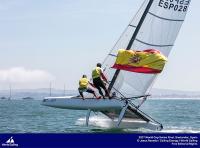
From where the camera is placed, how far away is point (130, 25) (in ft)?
79.4

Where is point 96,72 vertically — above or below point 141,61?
below

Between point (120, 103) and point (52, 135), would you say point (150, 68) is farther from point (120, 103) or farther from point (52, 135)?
point (52, 135)

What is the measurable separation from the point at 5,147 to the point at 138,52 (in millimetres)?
12183

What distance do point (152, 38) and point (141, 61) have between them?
1.54 metres

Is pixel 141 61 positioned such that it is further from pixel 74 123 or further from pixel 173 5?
pixel 74 123

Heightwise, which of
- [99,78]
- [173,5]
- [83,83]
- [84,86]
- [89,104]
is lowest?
[89,104]

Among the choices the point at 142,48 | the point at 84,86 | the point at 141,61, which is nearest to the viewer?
the point at 84,86

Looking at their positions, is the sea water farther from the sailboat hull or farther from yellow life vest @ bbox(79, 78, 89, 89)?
yellow life vest @ bbox(79, 78, 89, 89)

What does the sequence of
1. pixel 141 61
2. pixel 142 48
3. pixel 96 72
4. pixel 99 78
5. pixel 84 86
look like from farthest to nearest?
pixel 142 48, pixel 141 61, pixel 84 86, pixel 99 78, pixel 96 72

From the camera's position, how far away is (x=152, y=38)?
2356cm

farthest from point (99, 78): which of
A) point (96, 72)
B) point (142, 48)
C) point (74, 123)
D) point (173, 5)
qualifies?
point (74, 123)

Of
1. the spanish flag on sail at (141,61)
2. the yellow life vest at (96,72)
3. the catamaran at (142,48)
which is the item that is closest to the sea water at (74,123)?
the catamaran at (142,48)

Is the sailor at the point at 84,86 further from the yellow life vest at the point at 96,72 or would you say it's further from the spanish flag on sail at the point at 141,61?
the spanish flag on sail at the point at 141,61

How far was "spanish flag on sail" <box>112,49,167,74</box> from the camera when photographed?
22.4 meters
